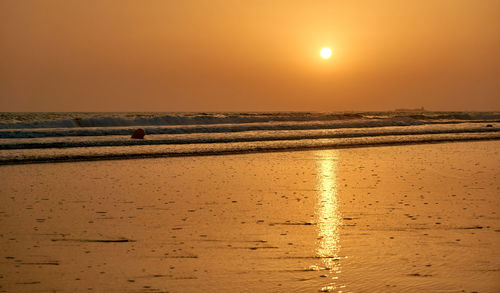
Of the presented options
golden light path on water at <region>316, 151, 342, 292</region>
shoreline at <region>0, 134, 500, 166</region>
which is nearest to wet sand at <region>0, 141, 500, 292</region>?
golden light path on water at <region>316, 151, 342, 292</region>

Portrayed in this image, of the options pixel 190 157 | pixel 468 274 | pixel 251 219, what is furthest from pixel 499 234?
pixel 190 157

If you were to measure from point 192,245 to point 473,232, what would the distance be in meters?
3.48

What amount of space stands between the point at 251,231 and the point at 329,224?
1.10 meters

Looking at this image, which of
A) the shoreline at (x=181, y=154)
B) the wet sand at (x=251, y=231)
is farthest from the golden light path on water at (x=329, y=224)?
the shoreline at (x=181, y=154)

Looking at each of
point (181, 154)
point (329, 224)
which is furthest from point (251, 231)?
point (181, 154)

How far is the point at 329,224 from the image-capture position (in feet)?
24.9

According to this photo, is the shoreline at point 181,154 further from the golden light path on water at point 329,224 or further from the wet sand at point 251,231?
the golden light path on water at point 329,224

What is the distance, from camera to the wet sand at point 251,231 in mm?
5273

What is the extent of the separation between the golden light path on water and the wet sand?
2 cm

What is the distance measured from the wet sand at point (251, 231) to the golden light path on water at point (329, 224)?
2 centimetres

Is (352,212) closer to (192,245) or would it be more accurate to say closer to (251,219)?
(251,219)

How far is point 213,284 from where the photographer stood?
5148 mm

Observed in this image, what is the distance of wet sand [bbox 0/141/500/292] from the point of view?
527 centimetres

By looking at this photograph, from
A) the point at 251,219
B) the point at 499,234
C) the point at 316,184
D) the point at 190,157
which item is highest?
the point at 190,157
